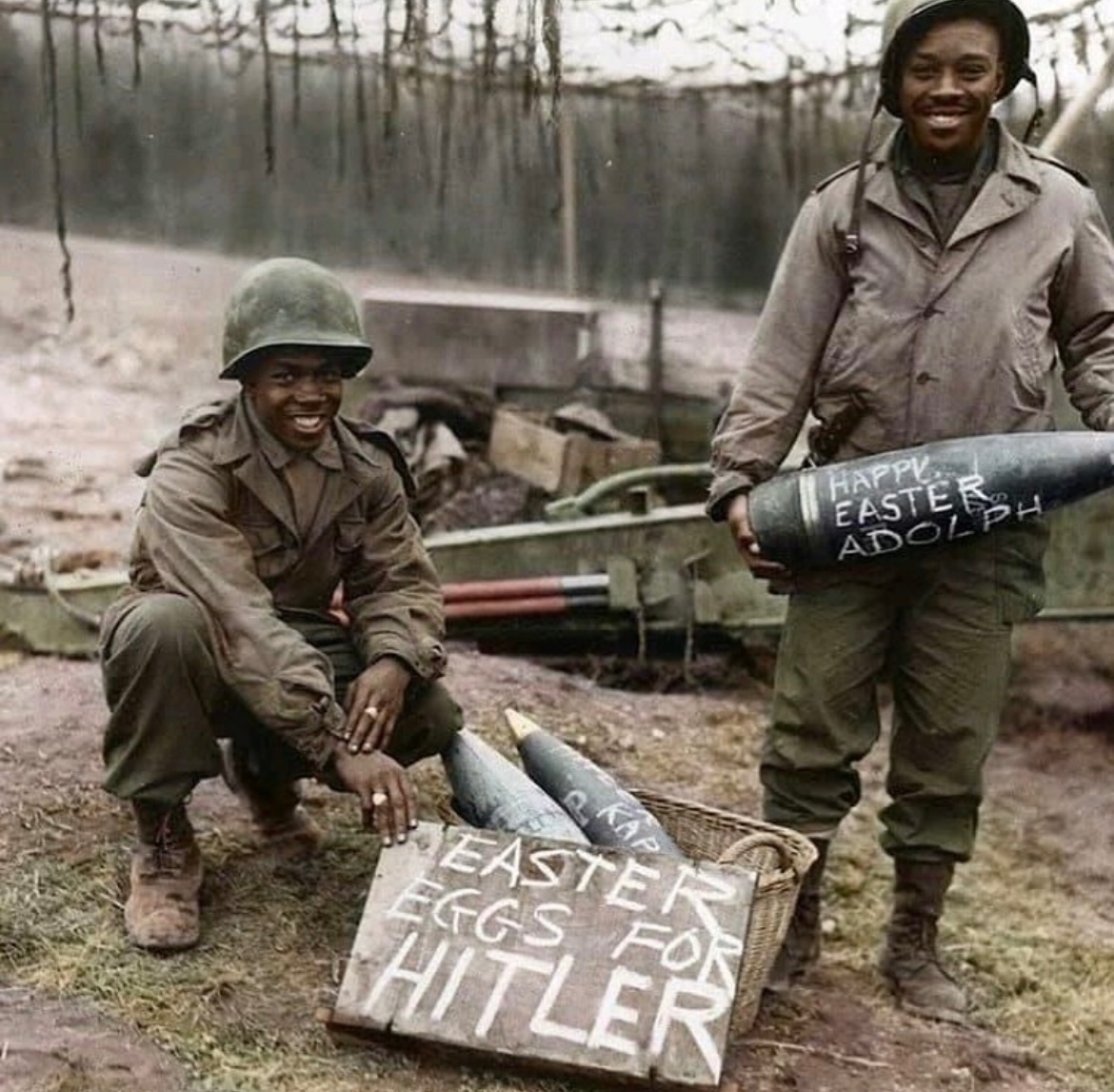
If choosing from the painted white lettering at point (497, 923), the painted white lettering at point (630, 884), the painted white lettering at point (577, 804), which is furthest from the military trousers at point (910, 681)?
the painted white lettering at point (497, 923)

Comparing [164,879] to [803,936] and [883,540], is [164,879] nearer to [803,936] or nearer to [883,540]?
[803,936]

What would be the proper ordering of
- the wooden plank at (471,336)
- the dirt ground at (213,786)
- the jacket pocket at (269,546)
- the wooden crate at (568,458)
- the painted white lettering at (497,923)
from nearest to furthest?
the painted white lettering at (497,923) → the dirt ground at (213,786) → the jacket pocket at (269,546) → the wooden crate at (568,458) → the wooden plank at (471,336)

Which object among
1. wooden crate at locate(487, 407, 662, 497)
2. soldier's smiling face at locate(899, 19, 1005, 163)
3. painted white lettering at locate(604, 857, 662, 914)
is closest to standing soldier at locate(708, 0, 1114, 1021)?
soldier's smiling face at locate(899, 19, 1005, 163)

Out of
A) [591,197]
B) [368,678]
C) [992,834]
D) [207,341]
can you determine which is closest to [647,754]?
[992,834]

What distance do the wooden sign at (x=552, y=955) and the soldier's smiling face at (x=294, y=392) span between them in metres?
0.94

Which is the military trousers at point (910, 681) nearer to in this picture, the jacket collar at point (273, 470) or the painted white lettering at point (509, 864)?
the painted white lettering at point (509, 864)

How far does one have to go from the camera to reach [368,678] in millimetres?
3742

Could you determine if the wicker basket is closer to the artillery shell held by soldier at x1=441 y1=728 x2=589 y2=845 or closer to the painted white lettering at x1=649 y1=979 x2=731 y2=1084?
the painted white lettering at x1=649 y1=979 x2=731 y2=1084

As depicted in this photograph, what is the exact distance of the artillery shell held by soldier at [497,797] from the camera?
12.4 ft

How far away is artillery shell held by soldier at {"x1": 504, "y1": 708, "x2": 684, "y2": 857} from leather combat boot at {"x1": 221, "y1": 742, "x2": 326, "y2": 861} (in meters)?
0.63

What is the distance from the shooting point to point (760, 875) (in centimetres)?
347

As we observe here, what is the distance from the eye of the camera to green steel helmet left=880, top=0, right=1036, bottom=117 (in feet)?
11.6

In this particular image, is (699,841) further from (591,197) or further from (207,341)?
(207,341)

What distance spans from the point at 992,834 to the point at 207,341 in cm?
682
